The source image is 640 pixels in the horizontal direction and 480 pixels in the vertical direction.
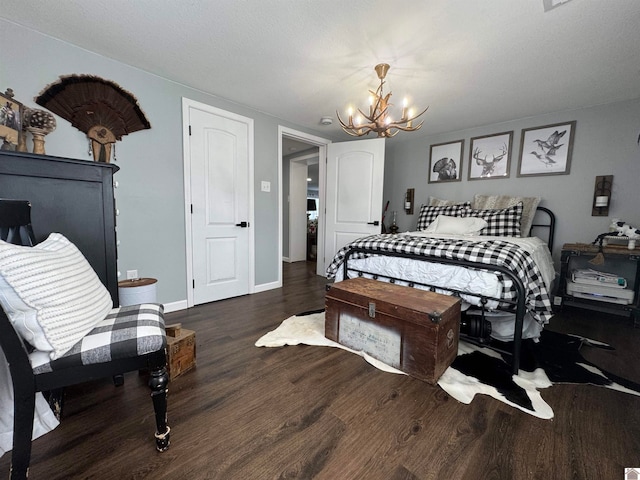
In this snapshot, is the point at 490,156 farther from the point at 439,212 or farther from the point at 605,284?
the point at 605,284

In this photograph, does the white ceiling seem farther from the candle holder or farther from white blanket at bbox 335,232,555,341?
white blanket at bbox 335,232,555,341

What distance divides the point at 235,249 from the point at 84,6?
2.22 metres

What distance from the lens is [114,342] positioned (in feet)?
3.22

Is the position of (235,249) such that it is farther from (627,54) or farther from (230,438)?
(627,54)

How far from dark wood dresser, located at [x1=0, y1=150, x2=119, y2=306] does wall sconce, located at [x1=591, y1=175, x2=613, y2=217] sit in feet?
14.3

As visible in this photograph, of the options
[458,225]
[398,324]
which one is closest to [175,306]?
[398,324]

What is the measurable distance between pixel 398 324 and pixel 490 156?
3.05 m

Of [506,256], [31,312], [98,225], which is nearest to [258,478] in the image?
[31,312]

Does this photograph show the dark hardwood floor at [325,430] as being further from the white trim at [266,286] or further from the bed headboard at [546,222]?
the bed headboard at [546,222]

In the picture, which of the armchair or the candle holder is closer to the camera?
the armchair

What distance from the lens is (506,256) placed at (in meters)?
1.69

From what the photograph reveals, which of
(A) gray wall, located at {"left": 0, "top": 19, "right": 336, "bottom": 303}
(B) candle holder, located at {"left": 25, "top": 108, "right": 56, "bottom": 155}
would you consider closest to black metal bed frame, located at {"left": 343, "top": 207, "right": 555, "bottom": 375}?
(A) gray wall, located at {"left": 0, "top": 19, "right": 336, "bottom": 303}

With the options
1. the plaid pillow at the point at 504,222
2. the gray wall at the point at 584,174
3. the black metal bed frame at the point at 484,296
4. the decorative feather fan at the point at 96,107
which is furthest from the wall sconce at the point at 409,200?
the decorative feather fan at the point at 96,107

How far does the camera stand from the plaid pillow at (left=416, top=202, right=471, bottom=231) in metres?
3.32
